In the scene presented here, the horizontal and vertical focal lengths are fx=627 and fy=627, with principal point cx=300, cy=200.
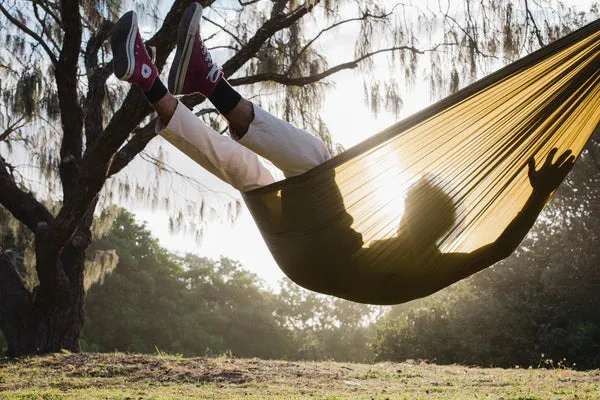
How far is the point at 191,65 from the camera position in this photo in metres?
1.65

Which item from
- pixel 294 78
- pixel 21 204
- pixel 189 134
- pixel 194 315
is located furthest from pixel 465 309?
pixel 194 315

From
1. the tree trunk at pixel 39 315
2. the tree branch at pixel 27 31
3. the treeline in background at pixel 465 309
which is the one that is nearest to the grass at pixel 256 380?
the tree trunk at pixel 39 315

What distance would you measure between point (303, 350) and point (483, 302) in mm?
8503

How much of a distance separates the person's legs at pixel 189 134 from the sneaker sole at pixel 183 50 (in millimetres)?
74

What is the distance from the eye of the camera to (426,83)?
12.4 ft

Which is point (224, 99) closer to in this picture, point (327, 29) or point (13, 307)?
point (327, 29)

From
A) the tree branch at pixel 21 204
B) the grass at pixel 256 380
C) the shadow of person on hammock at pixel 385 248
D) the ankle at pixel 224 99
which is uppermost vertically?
the tree branch at pixel 21 204

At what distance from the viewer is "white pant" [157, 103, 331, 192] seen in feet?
4.98

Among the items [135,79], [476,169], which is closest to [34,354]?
[135,79]

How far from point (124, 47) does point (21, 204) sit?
11.0 ft

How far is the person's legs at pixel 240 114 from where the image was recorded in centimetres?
156

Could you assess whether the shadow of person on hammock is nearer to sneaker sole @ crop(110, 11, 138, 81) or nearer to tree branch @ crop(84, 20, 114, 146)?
sneaker sole @ crop(110, 11, 138, 81)

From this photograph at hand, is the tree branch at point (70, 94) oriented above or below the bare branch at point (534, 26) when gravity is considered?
above

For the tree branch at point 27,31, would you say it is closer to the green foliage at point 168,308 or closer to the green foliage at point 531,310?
the green foliage at point 531,310
